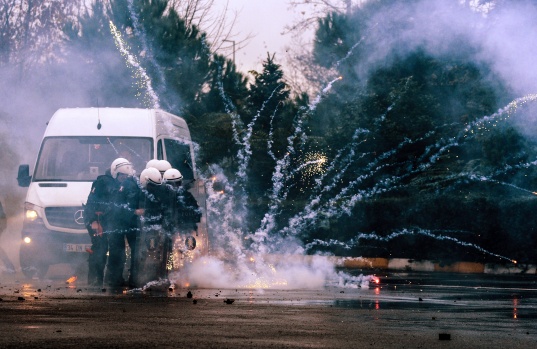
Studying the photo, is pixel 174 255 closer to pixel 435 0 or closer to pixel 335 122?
pixel 435 0

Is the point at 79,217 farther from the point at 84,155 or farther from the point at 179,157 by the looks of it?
the point at 179,157

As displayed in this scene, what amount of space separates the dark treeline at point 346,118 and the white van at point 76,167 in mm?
5935

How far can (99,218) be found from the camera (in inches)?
658

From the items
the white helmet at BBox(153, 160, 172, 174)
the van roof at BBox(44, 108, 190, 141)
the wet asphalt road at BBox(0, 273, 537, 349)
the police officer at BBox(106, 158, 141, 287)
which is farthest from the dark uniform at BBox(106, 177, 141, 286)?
the van roof at BBox(44, 108, 190, 141)

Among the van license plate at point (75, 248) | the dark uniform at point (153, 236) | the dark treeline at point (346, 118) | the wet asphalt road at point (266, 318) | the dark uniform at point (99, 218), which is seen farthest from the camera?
the dark treeline at point (346, 118)

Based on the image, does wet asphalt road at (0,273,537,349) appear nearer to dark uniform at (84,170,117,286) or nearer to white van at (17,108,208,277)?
dark uniform at (84,170,117,286)

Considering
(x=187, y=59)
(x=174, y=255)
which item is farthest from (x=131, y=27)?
(x=174, y=255)

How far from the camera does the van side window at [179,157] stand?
63.8 feet

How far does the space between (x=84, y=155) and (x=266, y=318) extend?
27.5 feet

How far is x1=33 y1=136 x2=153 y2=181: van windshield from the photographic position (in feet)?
61.8

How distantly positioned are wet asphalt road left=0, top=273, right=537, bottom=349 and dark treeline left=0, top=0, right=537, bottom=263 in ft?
33.1

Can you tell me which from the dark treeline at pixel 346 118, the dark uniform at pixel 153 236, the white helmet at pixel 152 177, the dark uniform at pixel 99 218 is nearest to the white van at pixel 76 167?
the dark uniform at pixel 153 236

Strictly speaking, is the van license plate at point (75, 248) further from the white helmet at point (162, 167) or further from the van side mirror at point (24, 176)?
the white helmet at point (162, 167)

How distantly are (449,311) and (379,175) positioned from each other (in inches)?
858
